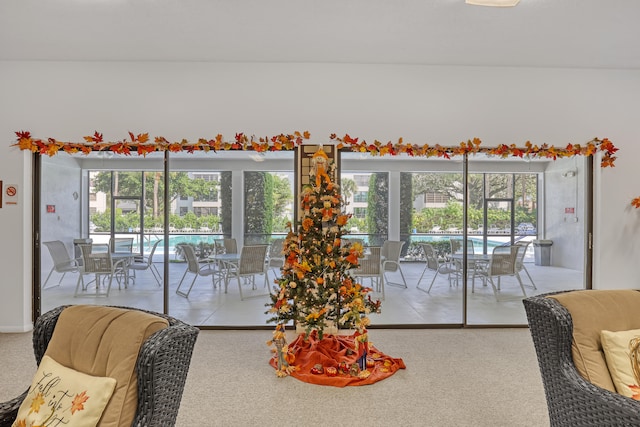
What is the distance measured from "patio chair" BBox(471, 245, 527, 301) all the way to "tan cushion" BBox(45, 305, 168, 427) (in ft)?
14.1

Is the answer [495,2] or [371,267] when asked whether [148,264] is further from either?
[495,2]

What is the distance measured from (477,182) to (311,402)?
329cm

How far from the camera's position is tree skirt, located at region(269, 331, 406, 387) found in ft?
10.3

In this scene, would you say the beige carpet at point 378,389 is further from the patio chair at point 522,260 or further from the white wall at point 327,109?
the white wall at point 327,109

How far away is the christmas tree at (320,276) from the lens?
3324mm

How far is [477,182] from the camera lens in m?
4.81

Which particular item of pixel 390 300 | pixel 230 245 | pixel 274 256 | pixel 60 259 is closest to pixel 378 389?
pixel 390 300

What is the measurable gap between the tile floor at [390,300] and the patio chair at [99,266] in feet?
0.26

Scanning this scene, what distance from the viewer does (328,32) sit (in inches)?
148

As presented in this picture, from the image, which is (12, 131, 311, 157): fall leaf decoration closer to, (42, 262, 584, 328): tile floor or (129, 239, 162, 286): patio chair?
(129, 239, 162, 286): patio chair

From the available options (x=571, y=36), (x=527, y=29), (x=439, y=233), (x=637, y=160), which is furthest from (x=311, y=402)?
(x=637, y=160)

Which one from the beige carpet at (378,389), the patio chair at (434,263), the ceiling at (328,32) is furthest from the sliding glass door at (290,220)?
the ceiling at (328,32)

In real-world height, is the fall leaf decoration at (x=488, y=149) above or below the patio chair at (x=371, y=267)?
above

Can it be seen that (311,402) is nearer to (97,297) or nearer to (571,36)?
(97,297)
